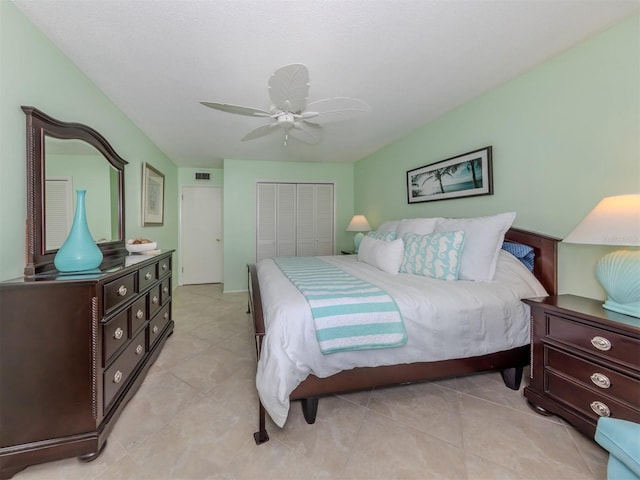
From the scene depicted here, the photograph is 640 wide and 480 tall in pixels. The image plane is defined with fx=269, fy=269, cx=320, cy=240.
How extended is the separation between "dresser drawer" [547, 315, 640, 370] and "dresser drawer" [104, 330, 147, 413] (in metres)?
2.41

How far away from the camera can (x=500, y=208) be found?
2.29 m

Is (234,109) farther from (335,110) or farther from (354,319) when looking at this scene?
(354,319)

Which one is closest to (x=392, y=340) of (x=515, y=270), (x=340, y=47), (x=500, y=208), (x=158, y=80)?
(x=515, y=270)

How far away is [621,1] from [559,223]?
1225mm

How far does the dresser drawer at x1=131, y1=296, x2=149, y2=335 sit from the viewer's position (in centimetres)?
174

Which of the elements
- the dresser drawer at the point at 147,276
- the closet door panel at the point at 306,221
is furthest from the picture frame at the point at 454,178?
the dresser drawer at the point at 147,276

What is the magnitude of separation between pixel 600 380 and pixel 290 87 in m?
2.24

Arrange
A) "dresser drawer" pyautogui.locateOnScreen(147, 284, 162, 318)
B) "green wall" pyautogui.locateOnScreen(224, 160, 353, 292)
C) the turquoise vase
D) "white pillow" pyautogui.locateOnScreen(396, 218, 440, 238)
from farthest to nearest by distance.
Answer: "green wall" pyautogui.locateOnScreen(224, 160, 353, 292)
"white pillow" pyautogui.locateOnScreen(396, 218, 440, 238)
"dresser drawer" pyautogui.locateOnScreen(147, 284, 162, 318)
the turquoise vase

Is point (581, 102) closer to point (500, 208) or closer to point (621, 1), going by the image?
point (621, 1)

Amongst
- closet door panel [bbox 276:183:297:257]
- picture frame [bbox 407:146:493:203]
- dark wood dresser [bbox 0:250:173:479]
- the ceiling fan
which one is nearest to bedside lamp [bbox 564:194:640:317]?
picture frame [bbox 407:146:493:203]

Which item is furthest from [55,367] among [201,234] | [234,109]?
[201,234]

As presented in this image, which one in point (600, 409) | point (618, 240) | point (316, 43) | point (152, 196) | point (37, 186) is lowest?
point (600, 409)

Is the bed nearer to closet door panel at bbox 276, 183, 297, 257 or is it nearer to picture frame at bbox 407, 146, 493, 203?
picture frame at bbox 407, 146, 493, 203

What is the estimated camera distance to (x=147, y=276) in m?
2.03
